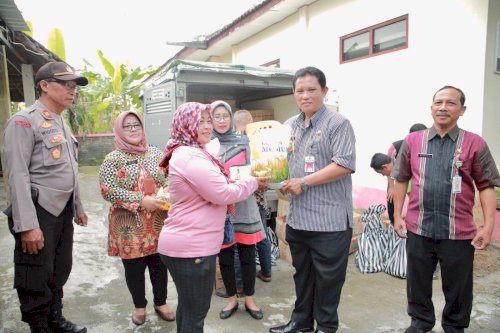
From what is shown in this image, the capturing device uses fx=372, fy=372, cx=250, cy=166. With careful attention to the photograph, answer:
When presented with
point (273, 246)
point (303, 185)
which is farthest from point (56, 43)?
point (303, 185)

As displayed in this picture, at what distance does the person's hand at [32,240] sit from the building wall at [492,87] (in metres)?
4.61

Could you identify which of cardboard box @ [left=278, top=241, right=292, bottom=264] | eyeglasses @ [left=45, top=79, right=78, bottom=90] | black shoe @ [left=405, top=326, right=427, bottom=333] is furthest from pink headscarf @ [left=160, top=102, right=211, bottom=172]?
cardboard box @ [left=278, top=241, right=292, bottom=264]

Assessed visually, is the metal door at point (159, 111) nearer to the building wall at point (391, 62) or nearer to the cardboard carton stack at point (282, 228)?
the cardboard carton stack at point (282, 228)

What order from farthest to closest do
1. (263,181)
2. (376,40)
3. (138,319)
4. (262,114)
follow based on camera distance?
(262,114) → (376,40) → (138,319) → (263,181)

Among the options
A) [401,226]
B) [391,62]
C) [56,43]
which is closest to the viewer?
[401,226]

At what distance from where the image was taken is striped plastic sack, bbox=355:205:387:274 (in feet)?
12.9

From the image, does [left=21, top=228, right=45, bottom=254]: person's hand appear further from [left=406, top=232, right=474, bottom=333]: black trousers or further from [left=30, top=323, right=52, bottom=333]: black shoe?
[left=406, top=232, right=474, bottom=333]: black trousers

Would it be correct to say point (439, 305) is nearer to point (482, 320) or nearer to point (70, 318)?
point (482, 320)

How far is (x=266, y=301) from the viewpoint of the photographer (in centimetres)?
329

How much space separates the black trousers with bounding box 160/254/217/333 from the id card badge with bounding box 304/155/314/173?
802 millimetres

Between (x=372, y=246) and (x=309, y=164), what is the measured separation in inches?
85.4

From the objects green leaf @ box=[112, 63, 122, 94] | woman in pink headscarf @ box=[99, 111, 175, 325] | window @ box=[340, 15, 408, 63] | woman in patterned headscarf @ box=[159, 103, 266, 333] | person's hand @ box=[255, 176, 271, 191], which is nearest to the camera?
woman in patterned headscarf @ box=[159, 103, 266, 333]

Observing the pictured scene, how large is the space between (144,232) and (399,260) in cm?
260

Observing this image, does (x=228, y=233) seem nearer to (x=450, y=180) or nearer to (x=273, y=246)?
(x=450, y=180)
